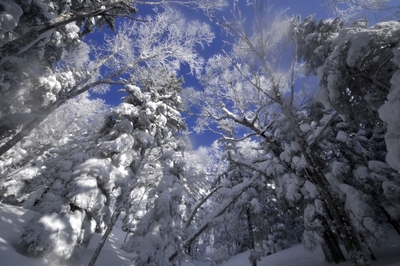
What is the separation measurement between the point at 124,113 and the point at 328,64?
335 inches

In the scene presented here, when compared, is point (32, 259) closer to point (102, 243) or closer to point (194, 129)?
point (102, 243)

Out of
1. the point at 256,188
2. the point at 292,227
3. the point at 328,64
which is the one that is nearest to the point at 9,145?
the point at 328,64

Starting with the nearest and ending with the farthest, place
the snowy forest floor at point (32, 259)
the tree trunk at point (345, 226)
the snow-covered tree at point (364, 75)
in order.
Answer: the snow-covered tree at point (364, 75), the tree trunk at point (345, 226), the snowy forest floor at point (32, 259)

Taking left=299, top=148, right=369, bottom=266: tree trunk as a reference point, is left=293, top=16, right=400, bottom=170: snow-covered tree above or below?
above

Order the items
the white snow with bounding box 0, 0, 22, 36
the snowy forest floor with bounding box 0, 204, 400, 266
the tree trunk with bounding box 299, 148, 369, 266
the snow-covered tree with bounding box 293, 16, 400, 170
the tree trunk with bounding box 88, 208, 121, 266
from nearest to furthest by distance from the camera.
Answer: the white snow with bounding box 0, 0, 22, 36, the snow-covered tree with bounding box 293, 16, 400, 170, the tree trunk with bounding box 299, 148, 369, 266, the snowy forest floor with bounding box 0, 204, 400, 266, the tree trunk with bounding box 88, 208, 121, 266

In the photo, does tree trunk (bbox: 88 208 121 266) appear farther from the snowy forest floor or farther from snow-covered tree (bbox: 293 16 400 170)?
snow-covered tree (bbox: 293 16 400 170)

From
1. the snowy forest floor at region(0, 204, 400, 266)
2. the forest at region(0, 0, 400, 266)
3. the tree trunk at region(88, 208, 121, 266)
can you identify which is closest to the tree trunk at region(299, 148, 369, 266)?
the forest at region(0, 0, 400, 266)

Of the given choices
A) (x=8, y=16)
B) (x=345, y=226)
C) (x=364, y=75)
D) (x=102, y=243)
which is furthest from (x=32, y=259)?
(x=364, y=75)

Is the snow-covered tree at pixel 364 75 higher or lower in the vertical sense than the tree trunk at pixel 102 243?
higher

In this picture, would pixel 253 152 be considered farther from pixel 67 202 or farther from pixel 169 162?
pixel 67 202

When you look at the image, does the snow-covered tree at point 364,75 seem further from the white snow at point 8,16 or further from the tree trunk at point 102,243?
the tree trunk at point 102,243

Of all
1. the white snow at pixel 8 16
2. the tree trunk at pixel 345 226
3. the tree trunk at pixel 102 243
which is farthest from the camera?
the tree trunk at pixel 102 243

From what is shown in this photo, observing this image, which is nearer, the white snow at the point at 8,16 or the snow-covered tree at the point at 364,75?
the white snow at the point at 8,16

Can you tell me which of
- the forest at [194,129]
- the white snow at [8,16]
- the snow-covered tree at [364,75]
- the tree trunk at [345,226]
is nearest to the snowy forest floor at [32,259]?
the forest at [194,129]
